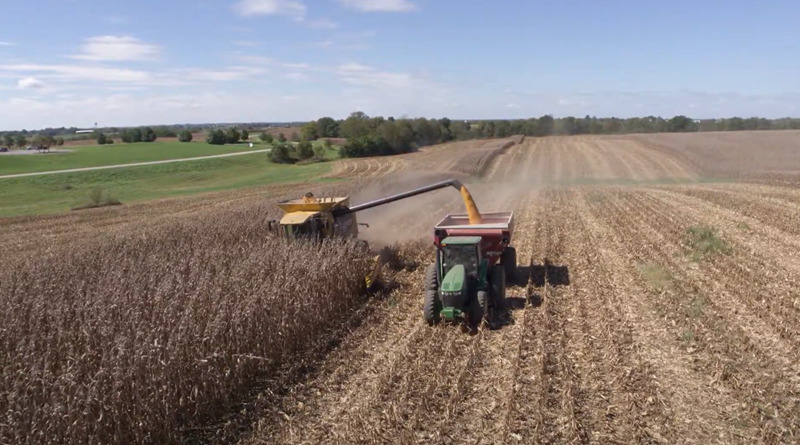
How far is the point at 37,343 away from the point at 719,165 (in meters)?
40.9

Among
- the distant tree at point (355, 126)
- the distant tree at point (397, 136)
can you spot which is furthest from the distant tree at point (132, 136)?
the distant tree at point (397, 136)

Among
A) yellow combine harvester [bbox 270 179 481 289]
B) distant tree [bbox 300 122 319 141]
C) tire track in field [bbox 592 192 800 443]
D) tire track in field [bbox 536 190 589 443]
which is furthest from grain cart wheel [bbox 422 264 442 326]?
distant tree [bbox 300 122 319 141]

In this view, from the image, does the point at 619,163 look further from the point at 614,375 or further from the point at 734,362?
the point at 614,375

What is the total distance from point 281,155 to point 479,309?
2003 inches

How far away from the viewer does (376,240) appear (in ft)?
57.6

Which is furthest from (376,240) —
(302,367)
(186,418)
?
(186,418)

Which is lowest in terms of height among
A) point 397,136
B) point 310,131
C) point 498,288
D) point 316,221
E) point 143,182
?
point 143,182

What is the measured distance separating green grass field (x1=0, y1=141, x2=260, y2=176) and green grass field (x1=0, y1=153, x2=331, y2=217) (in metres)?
8.06

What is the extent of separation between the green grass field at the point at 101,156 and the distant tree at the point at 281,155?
36.4 feet

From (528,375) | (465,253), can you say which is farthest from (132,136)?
(528,375)

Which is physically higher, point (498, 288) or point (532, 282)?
point (498, 288)

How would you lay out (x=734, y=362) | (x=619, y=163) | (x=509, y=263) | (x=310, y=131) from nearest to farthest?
(x=734, y=362)
(x=509, y=263)
(x=619, y=163)
(x=310, y=131)

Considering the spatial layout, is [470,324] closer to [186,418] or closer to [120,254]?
[186,418]

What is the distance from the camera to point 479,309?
1006cm
